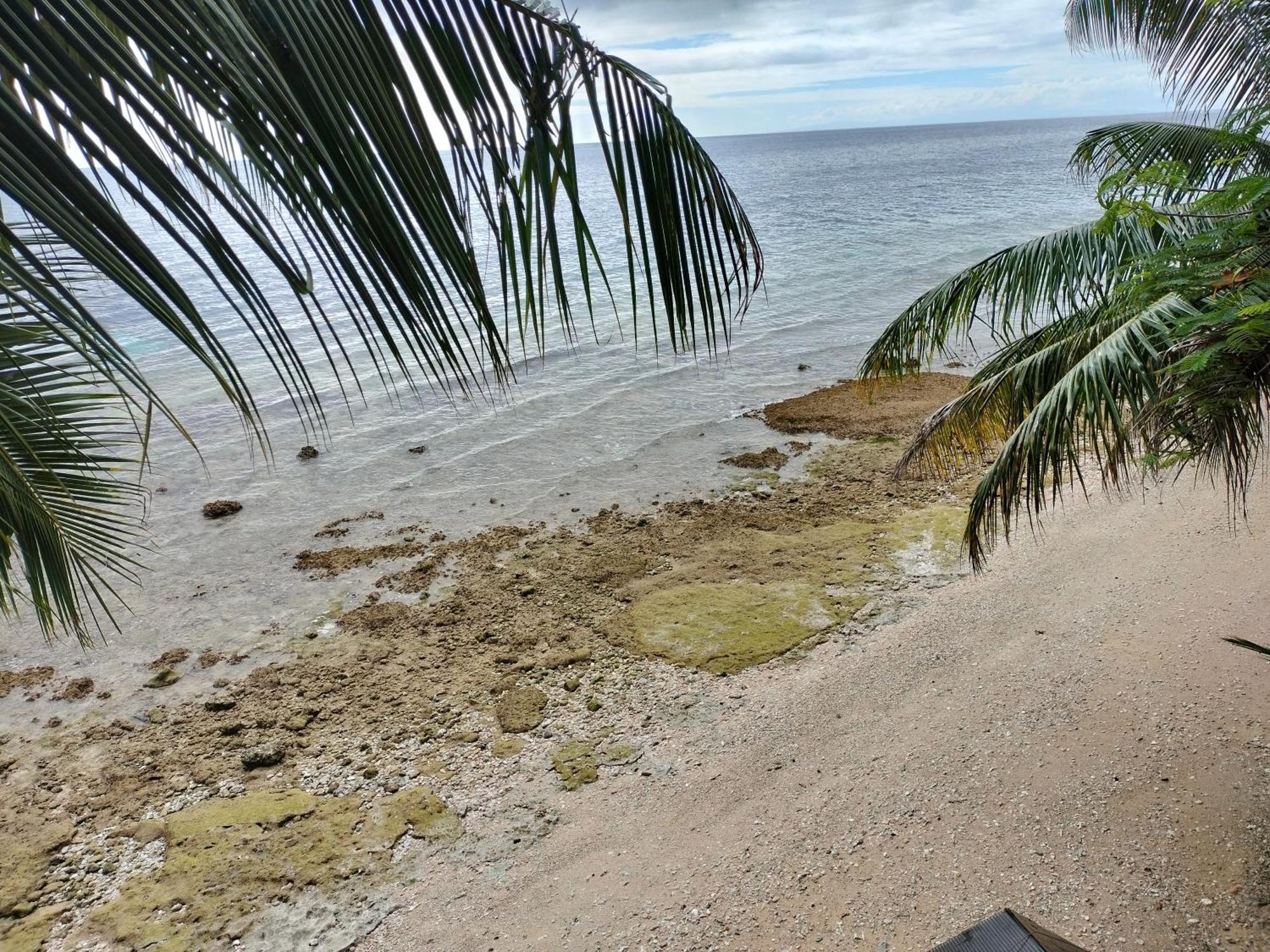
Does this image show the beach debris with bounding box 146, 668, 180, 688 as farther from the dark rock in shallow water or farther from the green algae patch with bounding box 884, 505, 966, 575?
the green algae patch with bounding box 884, 505, 966, 575

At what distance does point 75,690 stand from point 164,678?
0.87 meters

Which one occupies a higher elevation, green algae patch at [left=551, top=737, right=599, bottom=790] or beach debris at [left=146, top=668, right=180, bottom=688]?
beach debris at [left=146, top=668, right=180, bottom=688]

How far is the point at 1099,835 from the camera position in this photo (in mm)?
5141

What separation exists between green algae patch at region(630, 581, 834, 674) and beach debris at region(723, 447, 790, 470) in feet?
13.3

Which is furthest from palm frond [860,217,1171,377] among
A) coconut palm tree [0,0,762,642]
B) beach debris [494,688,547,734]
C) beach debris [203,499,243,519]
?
beach debris [203,499,243,519]

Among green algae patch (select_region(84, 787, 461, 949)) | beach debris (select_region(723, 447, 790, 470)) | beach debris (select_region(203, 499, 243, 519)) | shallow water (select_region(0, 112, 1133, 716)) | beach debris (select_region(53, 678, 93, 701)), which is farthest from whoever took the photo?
beach debris (select_region(203, 499, 243, 519))

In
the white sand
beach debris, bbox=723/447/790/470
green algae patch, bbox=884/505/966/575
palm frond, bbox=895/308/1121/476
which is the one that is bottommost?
the white sand

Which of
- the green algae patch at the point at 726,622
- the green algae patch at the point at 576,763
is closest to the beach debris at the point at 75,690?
the green algae patch at the point at 576,763

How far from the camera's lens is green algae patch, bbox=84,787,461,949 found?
5547 mm

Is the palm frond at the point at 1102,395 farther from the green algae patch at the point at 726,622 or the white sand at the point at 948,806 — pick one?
the green algae patch at the point at 726,622

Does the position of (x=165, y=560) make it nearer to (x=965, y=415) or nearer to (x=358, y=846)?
(x=358, y=846)

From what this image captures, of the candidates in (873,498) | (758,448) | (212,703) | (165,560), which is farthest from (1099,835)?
(165,560)

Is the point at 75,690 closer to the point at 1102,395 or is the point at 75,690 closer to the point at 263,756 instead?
the point at 263,756

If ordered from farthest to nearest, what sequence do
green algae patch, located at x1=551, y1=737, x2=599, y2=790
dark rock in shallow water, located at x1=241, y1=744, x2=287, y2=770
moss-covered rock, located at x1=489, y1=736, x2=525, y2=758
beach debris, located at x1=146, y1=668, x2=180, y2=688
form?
beach debris, located at x1=146, y1=668, x2=180, y2=688 < dark rock in shallow water, located at x1=241, y1=744, x2=287, y2=770 < moss-covered rock, located at x1=489, y1=736, x2=525, y2=758 < green algae patch, located at x1=551, y1=737, x2=599, y2=790
